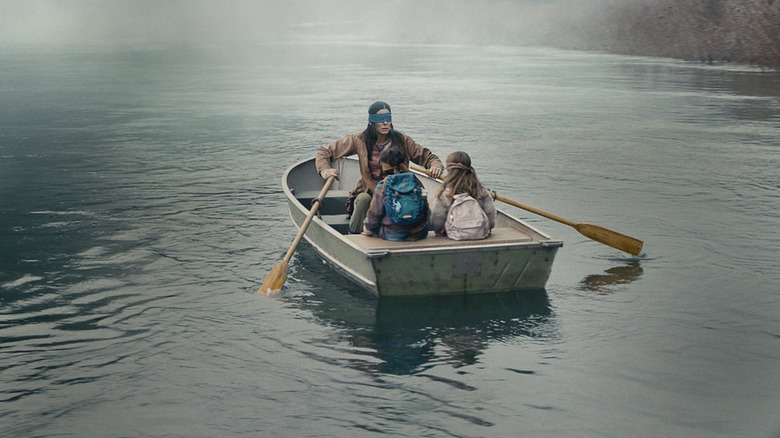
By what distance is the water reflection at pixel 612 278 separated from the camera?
10945 mm

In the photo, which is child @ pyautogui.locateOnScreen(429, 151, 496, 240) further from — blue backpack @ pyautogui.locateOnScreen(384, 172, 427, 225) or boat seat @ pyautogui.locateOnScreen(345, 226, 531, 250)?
blue backpack @ pyautogui.locateOnScreen(384, 172, 427, 225)

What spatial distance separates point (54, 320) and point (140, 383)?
2069 mm

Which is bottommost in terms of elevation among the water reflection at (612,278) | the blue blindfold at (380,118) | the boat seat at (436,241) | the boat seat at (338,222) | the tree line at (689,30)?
the water reflection at (612,278)

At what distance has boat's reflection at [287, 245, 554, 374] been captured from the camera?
8.67m

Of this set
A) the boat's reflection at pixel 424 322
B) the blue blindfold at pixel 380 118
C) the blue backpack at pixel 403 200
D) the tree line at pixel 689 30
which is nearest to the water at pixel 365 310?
the boat's reflection at pixel 424 322

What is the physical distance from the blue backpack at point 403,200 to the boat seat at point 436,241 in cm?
26

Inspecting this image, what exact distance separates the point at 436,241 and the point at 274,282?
75.8 inches

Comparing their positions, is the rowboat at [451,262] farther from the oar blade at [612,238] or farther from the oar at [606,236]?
the oar blade at [612,238]

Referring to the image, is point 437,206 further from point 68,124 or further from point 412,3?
point 412,3

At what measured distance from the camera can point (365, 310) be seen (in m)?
9.99

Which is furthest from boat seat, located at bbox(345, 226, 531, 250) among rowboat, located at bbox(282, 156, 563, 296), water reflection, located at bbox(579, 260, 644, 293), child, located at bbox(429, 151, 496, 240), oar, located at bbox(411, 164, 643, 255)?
oar, located at bbox(411, 164, 643, 255)

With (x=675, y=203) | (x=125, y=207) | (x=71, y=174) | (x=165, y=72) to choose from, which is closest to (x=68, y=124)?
(x=71, y=174)

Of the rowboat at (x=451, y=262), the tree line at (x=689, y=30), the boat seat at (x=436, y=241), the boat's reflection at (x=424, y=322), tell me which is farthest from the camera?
the tree line at (x=689, y=30)

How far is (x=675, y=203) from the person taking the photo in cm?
1577
